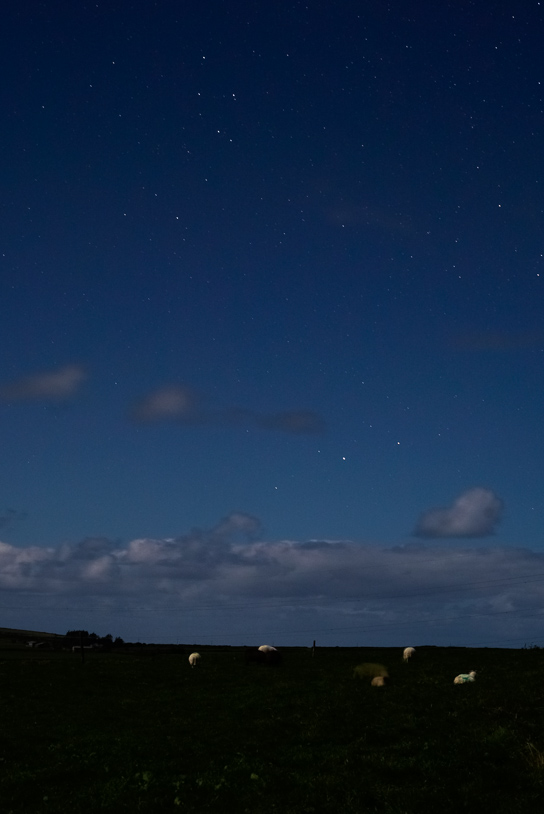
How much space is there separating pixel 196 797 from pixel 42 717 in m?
18.9

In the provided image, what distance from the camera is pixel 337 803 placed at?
16609 millimetres

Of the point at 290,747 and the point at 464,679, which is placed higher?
the point at 464,679

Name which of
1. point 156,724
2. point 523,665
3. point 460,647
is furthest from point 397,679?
point 460,647

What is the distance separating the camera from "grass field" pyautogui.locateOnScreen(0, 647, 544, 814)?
17234 mm

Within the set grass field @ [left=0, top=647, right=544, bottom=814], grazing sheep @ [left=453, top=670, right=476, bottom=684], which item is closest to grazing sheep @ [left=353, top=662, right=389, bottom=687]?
grass field @ [left=0, top=647, right=544, bottom=814]

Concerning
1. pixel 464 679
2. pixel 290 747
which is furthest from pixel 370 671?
pixel 290 747

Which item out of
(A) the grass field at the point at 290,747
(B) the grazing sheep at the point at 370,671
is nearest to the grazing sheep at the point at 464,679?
(A) the grass field at the point at 290,747

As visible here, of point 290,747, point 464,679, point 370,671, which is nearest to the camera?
point 290,747

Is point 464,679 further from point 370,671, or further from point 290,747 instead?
point 290,747

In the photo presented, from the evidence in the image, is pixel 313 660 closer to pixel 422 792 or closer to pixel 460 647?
pixel 460 647

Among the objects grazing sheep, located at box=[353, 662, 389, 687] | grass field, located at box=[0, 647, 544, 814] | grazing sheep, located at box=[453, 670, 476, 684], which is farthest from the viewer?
A: grazing sheep, located at box=[353, 662, 389, 687]

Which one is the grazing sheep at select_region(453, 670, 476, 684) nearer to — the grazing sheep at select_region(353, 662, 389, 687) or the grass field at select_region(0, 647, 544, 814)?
the grass field at select_region(0, 647, 544, 814)

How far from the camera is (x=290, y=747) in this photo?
22.5 meters

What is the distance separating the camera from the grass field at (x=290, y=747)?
17.2m
